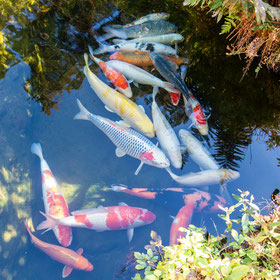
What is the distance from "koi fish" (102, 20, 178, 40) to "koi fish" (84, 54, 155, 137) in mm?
1213

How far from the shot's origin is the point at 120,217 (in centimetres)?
345

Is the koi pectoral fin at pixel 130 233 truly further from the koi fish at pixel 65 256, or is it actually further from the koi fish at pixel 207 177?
the koi fish at pixel 207 177

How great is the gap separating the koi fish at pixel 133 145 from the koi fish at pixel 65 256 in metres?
1.44

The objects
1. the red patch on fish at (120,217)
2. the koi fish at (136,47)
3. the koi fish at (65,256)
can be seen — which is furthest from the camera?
the koi fish at (136,47)

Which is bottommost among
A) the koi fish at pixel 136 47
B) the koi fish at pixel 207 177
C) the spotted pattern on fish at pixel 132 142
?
the koi fish at pixel 207 177

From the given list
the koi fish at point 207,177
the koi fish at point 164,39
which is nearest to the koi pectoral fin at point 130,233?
the koi fish at point 207,177

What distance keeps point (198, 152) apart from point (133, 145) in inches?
39.7

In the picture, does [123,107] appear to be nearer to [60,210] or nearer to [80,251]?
[60,210]

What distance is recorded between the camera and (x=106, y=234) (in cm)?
359

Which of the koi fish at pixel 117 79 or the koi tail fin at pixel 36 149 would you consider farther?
the koi fish at pixel 117 79

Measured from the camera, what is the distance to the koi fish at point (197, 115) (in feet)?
12.9

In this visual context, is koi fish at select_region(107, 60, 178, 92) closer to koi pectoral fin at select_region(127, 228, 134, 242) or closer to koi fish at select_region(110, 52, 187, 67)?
koi fish at select_region(110, 52, 187, 67)

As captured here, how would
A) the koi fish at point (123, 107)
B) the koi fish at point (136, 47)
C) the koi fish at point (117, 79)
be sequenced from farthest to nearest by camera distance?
1. the koi fish at point (136, 47)
2. the koi fish at point (117, 79)
3. the koi fish at point (123, 107)

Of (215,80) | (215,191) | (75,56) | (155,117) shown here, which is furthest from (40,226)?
(215,80)
